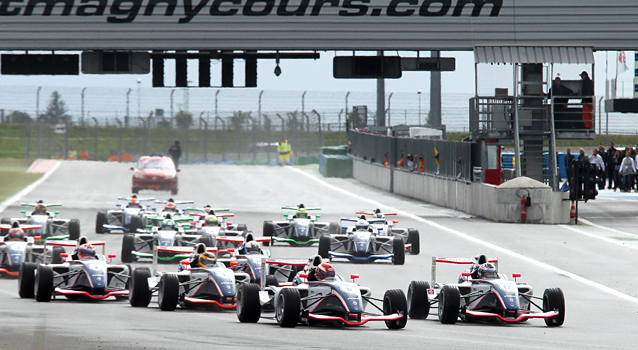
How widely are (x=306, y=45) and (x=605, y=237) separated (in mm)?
10028

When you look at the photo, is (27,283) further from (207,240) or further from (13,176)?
(13,176)

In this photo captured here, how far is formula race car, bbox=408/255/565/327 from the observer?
11.5 m

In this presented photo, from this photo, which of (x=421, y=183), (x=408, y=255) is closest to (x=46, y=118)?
(x=421, y=183)

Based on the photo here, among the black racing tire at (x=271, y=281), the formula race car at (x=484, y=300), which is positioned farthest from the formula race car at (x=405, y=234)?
the formula race car at (x=484, y=300)

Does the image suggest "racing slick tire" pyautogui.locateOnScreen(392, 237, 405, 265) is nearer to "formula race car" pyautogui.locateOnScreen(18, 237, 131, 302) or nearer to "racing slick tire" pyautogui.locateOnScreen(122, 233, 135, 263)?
"racing slick tire" pyautogui.locateOnScreen(122, 233, 135, 263)

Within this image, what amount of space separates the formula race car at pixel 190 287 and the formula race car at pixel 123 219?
949 cm

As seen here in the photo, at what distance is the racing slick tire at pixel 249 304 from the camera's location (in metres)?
11.3

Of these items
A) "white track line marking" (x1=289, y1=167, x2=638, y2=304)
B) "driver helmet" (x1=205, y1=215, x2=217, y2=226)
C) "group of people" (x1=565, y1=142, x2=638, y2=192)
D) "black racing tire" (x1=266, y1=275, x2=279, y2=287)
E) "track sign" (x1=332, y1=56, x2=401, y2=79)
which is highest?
"track sign" (x1=332, y1=56, x2=401, y2=79)

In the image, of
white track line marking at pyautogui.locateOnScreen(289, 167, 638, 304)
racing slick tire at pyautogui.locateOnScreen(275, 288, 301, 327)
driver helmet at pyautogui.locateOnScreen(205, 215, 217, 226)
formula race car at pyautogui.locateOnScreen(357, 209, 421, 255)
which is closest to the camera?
racing slick tire at pyautogui.locateOnScreen(275, 288, 301, 327)

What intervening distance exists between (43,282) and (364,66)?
14.7 m

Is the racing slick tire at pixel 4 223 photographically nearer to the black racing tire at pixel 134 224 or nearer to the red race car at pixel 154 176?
the black racing tire at pixel 134 224

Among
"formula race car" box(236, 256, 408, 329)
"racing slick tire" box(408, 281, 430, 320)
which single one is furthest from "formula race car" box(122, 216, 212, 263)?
"racing slick tire" box(408, 281, 430, 320)

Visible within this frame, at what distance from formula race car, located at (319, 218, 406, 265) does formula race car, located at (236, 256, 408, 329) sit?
6184 millimetres

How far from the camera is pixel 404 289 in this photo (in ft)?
47.6
